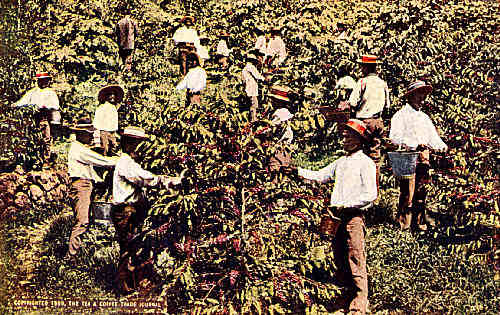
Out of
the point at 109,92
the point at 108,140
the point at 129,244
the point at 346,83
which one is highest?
the point at 346,83

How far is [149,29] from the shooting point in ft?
17.4

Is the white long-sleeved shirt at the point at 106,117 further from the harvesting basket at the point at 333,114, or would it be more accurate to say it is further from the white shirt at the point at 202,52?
the harvesting basket at the point at 333,114

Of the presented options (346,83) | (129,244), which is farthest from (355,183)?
(129,244)

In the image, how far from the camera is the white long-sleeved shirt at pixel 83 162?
13.5ft

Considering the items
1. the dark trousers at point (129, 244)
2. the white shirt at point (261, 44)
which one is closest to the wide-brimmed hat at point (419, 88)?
the white shirt at point (261, 44)

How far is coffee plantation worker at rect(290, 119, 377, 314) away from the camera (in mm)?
3490

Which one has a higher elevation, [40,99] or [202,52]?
[202,52]

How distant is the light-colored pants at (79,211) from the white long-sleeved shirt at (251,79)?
181cm

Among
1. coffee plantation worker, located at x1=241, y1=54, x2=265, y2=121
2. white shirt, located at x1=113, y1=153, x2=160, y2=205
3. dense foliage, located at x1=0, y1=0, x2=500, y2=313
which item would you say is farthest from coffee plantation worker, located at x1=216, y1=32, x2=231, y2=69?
white shirt, located at x1=113, y1=153, x2=160, y2=205

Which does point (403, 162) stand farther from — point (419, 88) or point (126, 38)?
point (126, 38)

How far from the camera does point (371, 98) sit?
15.2ft

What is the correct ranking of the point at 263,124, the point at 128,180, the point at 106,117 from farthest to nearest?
1. the point at 106,117
2. the point at 128,180
3. the point at 263,124

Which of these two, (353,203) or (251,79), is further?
(251,79)

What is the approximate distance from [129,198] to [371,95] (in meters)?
2.62
